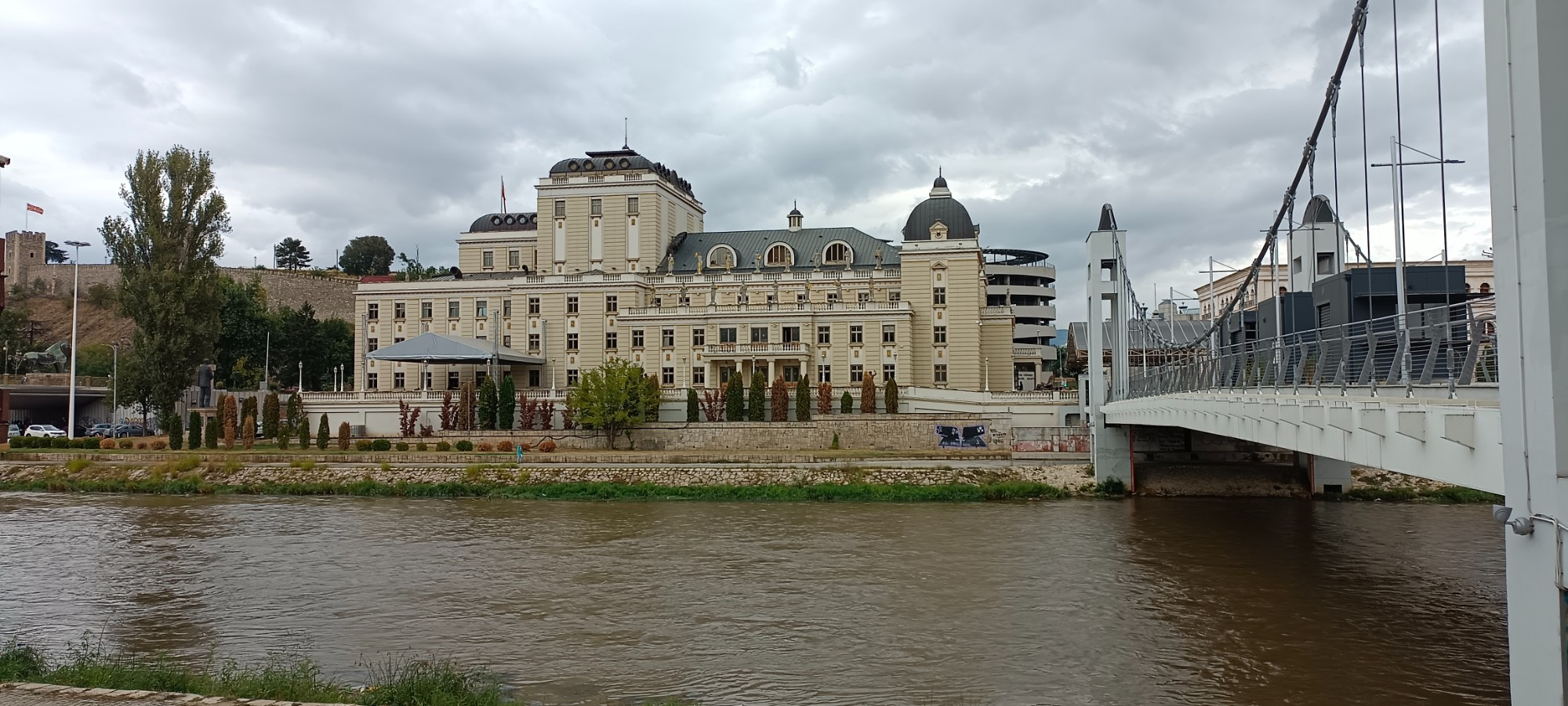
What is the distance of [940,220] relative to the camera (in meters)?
67.2

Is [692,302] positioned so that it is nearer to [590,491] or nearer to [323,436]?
[323,436]

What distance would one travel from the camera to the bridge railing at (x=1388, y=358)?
1219 cm

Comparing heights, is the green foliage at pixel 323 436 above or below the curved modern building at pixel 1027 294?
below

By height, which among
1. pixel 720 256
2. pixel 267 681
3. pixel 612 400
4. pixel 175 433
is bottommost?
pixel 267 681

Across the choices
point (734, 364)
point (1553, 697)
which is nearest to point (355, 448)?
point (734, 364)

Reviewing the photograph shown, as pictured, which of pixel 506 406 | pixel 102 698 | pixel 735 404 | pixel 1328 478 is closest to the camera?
pixel 102 698

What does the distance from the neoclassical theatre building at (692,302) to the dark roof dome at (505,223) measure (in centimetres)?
593

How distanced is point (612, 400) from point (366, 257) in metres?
101

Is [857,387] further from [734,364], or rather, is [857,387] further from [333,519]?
[333,519]

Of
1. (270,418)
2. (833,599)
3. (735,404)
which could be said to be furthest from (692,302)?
(833,599)

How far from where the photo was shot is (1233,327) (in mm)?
41750

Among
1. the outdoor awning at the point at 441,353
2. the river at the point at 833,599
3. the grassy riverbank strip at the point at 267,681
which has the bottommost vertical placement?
the river at the point at 833,599

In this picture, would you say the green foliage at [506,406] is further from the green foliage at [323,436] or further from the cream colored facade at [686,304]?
the green foliage at [323,436]

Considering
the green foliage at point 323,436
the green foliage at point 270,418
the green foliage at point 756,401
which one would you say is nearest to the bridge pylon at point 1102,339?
the green foliage at point 756,401
